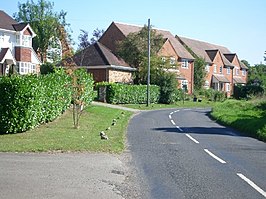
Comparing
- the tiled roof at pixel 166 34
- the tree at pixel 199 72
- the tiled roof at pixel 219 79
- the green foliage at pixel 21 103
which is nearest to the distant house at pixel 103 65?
the tiled roof at pixel 166 34

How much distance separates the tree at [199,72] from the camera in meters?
73.9

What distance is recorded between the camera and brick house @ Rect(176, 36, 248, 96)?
262 ft

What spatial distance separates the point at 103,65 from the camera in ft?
167

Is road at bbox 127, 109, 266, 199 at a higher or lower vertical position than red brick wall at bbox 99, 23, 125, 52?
lower

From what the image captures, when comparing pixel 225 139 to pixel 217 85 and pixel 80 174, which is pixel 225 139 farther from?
pixel 217 85

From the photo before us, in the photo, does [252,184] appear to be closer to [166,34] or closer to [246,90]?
[246,90]

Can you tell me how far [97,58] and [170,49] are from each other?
617 inches

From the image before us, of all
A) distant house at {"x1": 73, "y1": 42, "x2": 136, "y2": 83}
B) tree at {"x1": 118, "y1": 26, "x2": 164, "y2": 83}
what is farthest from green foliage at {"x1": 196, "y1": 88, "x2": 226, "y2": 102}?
distant house at {"x1": 73, "y1": 42, "x2": 136, "y2": 83}

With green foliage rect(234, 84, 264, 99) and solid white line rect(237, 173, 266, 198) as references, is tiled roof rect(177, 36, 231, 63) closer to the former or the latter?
green foliage rect(234, 84, 264, 99)

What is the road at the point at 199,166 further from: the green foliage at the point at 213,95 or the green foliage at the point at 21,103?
the green foliage at the point at 213,95

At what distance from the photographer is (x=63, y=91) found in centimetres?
2273

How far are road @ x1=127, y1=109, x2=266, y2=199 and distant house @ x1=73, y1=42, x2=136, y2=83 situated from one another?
34312mm

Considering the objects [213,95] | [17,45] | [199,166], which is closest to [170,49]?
[213,95]

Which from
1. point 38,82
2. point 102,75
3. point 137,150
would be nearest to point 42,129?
point 38,82
